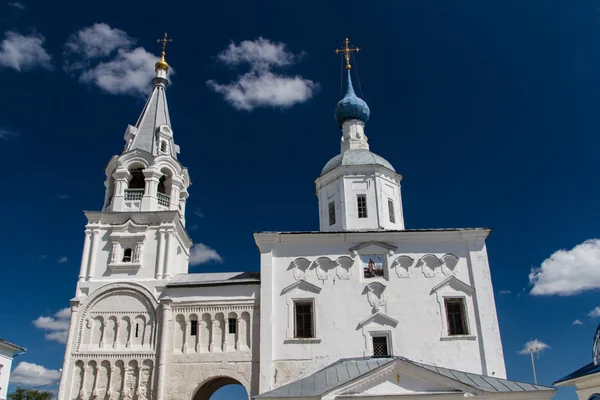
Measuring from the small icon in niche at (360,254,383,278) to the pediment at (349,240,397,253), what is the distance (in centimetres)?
26

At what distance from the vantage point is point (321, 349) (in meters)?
16.8

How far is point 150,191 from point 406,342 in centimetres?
1143

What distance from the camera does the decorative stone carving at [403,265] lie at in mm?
17969

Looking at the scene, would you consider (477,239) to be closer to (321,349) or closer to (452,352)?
(452,352)

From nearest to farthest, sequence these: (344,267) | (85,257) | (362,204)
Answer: (344,267) < (85,257) < (362,204)

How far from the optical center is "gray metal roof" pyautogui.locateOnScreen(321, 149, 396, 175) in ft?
68.2

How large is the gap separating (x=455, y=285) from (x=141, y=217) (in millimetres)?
12101

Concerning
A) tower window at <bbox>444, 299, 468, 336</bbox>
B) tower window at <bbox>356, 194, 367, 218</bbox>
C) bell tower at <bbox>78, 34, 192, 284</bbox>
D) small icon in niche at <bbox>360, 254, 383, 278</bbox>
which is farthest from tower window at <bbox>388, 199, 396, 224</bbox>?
bell tower at <bbox>78, 34, 192, 284</bbox>

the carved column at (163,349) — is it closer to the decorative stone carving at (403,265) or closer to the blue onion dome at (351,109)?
the decorative stone carving at (403,265)

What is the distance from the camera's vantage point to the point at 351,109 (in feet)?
76.2

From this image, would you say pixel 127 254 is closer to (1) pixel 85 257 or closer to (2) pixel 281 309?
(1) pixel 85 257

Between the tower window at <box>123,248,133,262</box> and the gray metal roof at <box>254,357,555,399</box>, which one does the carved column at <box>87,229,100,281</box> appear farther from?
the gray metal roof at <box>254,357,555,399</box>

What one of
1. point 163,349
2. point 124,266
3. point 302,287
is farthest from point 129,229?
point 302,287

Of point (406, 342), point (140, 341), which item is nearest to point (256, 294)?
point (140, 341)
